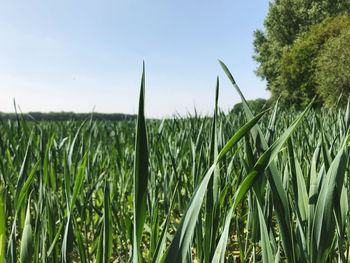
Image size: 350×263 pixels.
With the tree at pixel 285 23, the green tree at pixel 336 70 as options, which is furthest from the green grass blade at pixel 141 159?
the tree at pixel 285 23

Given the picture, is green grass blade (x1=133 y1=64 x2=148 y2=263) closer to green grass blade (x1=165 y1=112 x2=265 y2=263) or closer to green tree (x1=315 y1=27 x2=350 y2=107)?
green grass blade (x1=165 y1=112 x2=265 y2=263)

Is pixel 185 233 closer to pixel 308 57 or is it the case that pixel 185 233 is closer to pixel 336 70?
pixel 336 70

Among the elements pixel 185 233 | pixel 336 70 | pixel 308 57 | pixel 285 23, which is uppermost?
pixel 285 23

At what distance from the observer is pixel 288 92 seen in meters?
19.8

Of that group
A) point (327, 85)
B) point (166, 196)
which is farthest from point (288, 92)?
point (166, 196)

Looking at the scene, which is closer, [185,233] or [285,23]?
[185,233]

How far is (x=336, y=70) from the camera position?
13852 millimetres

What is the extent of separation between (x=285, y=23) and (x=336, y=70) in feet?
30.3

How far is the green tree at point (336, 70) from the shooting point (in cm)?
1355

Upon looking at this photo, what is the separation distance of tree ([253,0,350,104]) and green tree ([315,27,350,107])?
5.71 metres

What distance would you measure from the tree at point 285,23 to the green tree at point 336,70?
571 centimetres

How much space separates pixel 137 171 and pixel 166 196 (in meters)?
0.74

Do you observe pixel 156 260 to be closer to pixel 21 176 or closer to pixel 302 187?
pixel 302 187

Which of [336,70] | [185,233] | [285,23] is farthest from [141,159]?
[285,23]
